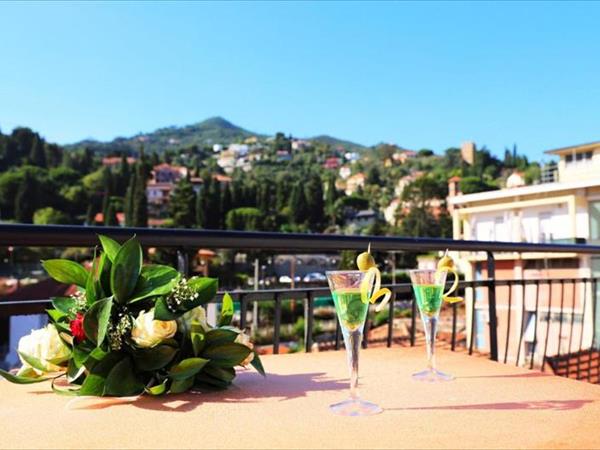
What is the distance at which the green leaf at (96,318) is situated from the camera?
758 millimetres

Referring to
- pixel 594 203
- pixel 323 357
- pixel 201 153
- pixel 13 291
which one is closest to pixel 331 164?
pixel 201 153

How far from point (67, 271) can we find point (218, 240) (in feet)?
2.18

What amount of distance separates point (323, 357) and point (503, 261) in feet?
62.7

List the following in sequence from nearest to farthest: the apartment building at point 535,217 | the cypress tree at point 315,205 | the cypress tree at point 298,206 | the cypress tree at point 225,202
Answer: the apartment building at point 535,217 < the cypress tree at point 225,202 < the cypress tree at point 298,206 < the cypress tree at point 315,205

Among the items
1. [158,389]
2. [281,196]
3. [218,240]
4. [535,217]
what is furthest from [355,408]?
[281,196]

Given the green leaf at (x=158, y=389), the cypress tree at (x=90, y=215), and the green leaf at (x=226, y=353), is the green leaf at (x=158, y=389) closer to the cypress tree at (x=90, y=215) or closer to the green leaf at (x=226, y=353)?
the green leaf at (x=226, y=353)

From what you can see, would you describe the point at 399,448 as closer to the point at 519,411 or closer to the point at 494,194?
the point at 519,411

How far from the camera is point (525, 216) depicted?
2144 centimetres

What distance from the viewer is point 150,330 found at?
2.50 feet

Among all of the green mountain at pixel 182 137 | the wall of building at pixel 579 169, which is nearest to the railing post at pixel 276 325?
the wall of building at pixel 579 169

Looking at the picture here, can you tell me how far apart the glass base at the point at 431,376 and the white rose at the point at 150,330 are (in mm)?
444

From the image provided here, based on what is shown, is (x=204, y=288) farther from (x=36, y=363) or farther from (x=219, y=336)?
(x=36, y=363)

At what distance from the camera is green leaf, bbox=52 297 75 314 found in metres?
0.85

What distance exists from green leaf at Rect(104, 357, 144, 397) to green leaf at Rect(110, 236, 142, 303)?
3.6 inches
